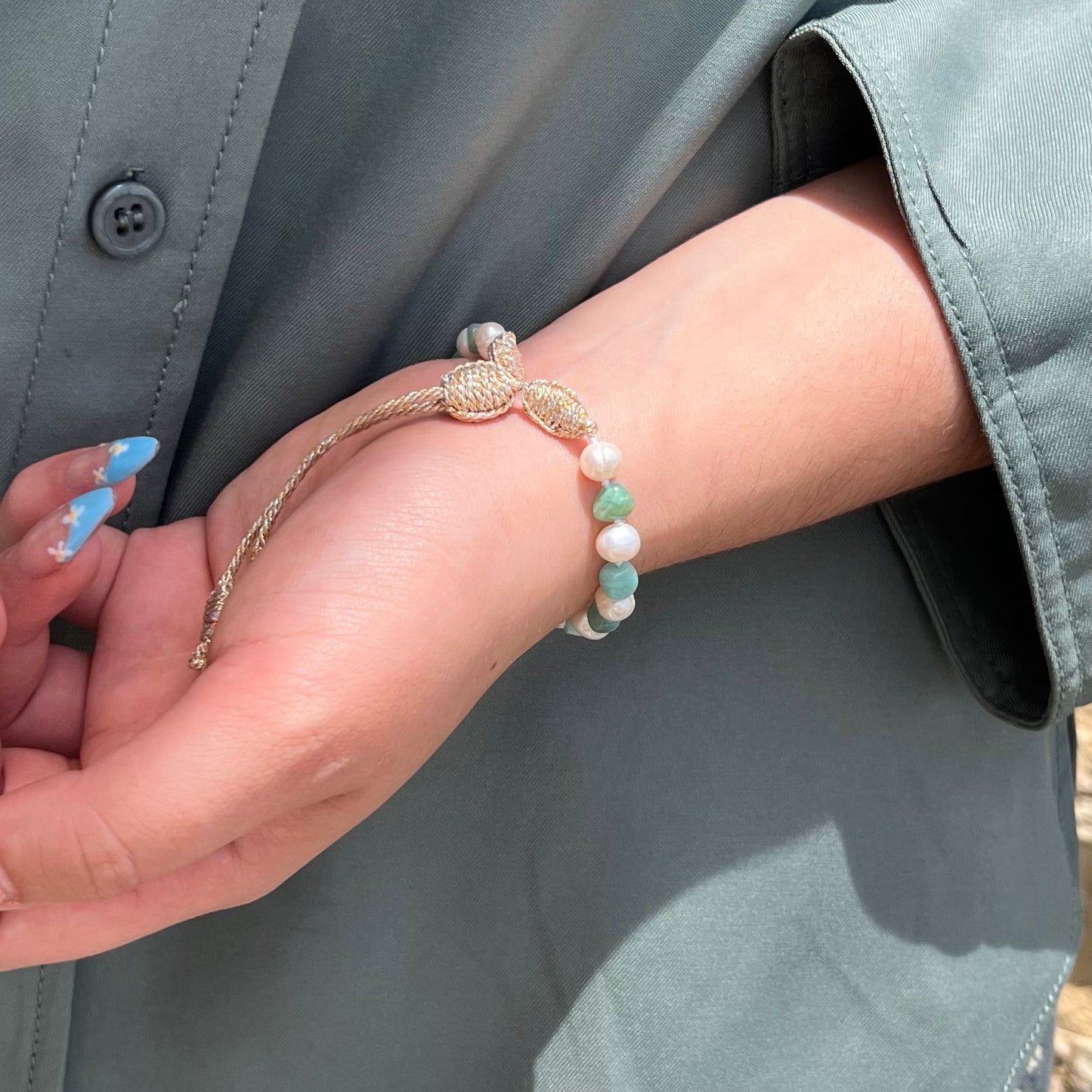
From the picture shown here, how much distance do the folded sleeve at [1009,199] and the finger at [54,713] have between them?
605mm

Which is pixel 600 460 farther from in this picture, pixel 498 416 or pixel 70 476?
pixel 70 476

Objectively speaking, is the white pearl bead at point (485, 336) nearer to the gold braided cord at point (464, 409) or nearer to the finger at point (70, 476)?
the gold braided cord at point (464, 409)

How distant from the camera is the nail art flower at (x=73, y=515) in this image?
0.61 metres

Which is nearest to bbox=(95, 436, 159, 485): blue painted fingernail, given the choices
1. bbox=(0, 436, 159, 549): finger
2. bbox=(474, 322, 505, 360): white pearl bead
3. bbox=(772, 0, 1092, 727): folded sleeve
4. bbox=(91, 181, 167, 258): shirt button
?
bbox=(0, 436, 159, 549): finger

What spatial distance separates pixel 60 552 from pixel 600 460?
32cm

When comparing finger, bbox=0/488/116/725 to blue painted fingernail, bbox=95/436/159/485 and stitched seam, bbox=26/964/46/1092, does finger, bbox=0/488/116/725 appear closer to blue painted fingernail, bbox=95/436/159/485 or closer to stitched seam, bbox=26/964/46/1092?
blue painted fingernail, bbox=95/436/159/485

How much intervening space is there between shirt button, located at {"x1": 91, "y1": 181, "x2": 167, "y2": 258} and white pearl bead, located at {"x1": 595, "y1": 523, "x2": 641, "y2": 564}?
0.32 m

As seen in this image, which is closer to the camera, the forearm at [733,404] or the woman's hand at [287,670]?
the woman's hand at [287,670]

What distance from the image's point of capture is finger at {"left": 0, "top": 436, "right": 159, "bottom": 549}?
24.9 inches

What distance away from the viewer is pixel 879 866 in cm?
79

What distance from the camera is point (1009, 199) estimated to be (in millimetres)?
662

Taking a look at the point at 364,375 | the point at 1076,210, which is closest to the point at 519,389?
the point at 364,375

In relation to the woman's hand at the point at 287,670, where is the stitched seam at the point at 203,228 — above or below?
above

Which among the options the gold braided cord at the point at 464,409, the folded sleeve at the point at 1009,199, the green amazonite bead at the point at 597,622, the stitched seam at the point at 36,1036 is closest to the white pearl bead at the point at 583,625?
the green amazonite bead at the point at 597,622
